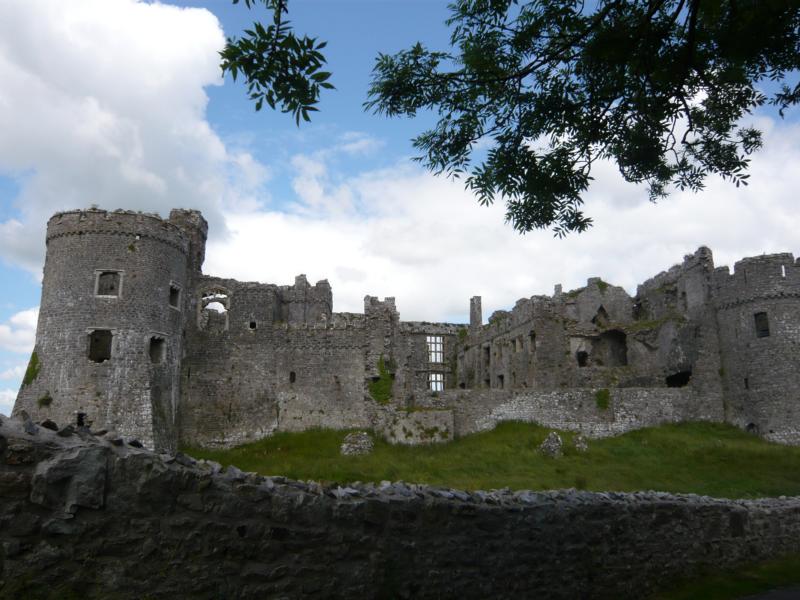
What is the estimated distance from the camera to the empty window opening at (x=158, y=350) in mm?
31594

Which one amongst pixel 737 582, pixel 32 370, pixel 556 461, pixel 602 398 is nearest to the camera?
pixel 737 582

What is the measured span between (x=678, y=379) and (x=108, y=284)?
3202 centimetres

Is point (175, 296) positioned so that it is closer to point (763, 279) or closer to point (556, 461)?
point (556, 461)

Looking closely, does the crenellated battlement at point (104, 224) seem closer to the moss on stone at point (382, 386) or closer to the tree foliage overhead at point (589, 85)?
the moss on stone at point (382, 386)

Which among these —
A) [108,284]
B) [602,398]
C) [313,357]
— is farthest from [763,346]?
[108,284]

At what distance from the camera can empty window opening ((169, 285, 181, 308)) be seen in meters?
32.9

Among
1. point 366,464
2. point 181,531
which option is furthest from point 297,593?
point 366,464

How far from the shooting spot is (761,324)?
35.3 m

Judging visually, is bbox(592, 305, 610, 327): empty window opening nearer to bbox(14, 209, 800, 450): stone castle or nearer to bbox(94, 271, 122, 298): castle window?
bbox(14, 209, 800, 450): stone castle

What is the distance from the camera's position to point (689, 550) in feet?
41.5

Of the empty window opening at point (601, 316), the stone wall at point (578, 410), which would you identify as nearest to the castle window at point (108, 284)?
the stone wall at point (578, 410)

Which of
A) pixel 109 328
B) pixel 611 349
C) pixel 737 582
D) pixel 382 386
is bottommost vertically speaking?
pixel 737 582

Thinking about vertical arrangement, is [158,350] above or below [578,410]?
above

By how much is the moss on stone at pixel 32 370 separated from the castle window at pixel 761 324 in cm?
3527
